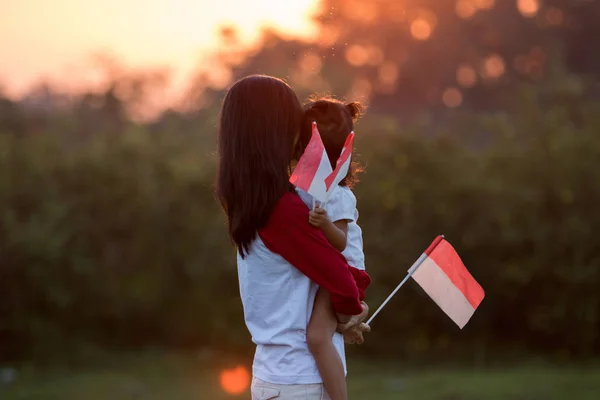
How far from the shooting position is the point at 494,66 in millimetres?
20547

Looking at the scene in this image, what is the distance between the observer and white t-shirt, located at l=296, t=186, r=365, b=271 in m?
2.45

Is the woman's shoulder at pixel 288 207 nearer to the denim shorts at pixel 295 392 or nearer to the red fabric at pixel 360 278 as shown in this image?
the red fabric at pixel 360 278

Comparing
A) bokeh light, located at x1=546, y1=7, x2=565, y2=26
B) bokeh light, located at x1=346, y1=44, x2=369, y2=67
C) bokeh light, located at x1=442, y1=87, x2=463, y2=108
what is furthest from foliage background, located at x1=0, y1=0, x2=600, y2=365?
bokeh light, located at x1=546, y1=7, x2=565, y2=26

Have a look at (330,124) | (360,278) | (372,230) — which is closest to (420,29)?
(372,230)

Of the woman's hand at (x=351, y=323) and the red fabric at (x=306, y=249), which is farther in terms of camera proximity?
the woman's hand at (x=351, y=323)

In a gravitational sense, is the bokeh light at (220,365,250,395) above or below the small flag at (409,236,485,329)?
below

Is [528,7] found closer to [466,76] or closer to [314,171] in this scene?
[466,76]

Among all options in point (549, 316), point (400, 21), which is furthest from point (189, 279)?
point (400, 21)

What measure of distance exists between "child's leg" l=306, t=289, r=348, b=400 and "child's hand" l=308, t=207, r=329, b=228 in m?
0.20

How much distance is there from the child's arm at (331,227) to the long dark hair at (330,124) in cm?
15

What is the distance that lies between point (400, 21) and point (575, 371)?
1318 cm

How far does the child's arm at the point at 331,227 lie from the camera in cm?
232

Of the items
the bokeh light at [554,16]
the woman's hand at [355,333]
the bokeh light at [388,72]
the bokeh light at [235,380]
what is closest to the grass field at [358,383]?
the bokeh light at [235,380]

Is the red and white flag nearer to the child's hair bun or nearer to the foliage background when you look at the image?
the child's hair bun
